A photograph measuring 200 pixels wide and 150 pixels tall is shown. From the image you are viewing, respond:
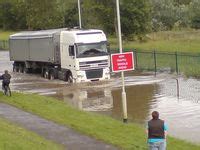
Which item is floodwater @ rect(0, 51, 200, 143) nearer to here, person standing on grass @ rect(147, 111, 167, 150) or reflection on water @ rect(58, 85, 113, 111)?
reflection on water @ rect(58, 85, 113, 111)

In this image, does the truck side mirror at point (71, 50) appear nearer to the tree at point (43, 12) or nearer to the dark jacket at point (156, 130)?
the dark jacket at point (156, 130)

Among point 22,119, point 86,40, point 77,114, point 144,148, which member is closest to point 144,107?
point 77,114

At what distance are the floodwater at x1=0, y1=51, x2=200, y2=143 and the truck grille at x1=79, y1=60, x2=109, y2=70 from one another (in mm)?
1173

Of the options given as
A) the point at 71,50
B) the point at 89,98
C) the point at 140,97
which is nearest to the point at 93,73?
the point at 71,50

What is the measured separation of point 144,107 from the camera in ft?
82.1

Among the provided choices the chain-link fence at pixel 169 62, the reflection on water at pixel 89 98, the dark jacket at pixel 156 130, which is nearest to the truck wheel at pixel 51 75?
the reflection on water at pixel 89 98

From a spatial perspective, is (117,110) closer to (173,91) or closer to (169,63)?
(173,91)

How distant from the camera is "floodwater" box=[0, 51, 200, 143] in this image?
845 inches

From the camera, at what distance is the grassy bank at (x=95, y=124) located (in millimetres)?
16344

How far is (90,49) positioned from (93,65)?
109 centimetres

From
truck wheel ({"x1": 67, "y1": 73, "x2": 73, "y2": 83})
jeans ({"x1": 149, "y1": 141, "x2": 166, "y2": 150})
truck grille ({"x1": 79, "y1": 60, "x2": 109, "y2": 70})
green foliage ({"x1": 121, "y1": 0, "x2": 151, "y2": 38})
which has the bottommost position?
truck wheel ({"x1": 67, "y1": 73, "x2": 73, "y2": 83})

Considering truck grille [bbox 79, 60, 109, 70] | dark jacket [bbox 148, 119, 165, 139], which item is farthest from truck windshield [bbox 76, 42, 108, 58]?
dark jacket [bbox 148, 119, 165, 139]

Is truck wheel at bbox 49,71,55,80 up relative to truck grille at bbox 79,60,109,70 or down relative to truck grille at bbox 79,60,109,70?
down

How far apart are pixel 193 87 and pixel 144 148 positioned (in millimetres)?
16155
